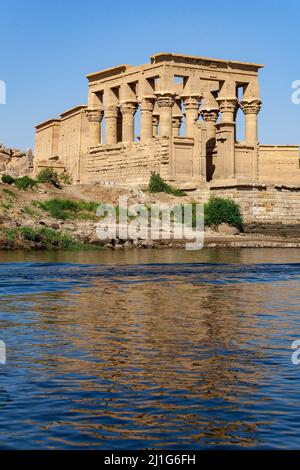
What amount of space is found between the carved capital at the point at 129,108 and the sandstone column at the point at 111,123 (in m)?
2.30

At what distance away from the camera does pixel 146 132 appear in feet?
186

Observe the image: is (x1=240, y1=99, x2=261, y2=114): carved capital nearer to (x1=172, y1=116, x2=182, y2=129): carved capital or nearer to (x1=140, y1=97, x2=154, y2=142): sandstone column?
(x1=140, y1=97, x2=154, y2=142): sandstone column

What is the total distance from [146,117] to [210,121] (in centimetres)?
460

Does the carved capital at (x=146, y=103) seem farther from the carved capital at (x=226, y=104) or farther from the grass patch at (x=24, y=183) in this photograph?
the grass patch at (x=24, y=183)

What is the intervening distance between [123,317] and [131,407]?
639cm

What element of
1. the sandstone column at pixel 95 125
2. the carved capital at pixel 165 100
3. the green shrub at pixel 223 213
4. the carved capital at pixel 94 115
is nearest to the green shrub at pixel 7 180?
the green shrub at pixel 223 213

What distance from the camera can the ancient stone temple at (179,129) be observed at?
53469 mm

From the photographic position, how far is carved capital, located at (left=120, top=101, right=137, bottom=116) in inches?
2286

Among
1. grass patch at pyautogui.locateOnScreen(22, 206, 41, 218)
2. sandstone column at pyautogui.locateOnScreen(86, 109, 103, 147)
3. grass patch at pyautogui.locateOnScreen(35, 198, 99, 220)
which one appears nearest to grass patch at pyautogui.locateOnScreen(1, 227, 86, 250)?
grass patch at pyautogui.locateOnScreen(22, 206, 41, 218)

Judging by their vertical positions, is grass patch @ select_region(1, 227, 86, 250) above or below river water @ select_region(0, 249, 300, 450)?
above

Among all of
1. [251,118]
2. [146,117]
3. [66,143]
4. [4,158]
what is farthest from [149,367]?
[4,158]

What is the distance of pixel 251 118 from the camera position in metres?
57.4

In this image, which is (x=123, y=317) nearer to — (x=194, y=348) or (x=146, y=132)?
(x=194, y=348)

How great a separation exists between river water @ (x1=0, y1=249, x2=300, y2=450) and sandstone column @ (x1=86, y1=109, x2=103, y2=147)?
4228 cm
